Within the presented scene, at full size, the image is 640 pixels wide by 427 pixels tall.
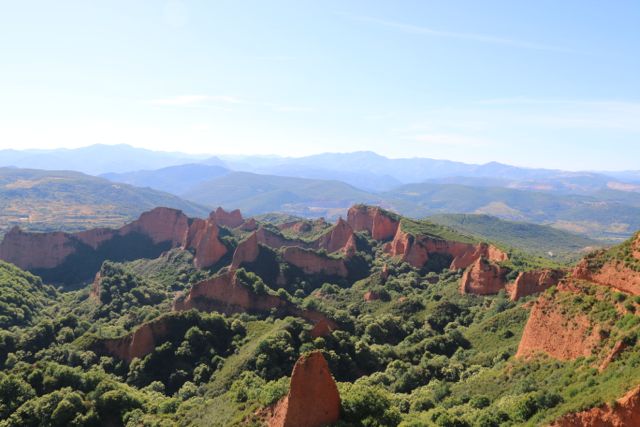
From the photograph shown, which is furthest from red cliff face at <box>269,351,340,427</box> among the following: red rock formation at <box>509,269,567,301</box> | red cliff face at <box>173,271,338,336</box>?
red rock formation at <box>509,269,567,301</box>

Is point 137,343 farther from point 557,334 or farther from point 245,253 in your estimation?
point 557,334

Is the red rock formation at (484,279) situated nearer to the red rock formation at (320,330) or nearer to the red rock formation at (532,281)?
the red rock formation at (532,281)

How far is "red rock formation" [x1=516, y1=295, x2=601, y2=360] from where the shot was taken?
38438 millimetres

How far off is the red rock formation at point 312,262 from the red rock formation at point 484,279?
2655cm

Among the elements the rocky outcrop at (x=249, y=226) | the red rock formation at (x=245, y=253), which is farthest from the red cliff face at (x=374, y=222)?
the red rock formation at (x=245, y=253)

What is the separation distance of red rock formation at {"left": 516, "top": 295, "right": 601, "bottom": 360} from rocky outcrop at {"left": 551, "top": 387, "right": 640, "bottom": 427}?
11717 millimetres

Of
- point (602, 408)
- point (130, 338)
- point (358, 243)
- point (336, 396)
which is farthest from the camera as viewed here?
point (358, 243)

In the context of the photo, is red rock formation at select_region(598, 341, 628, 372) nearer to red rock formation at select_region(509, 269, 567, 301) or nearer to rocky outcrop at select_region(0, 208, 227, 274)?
red rock formation at select_region(509, 269, 567, 301)

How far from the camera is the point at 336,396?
32188mm

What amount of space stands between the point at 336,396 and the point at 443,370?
22.8 metres

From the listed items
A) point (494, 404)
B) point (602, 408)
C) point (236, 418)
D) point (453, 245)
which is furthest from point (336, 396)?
point (453, 245)

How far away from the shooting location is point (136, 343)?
55750 mm

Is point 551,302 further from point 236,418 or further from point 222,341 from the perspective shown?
point 222,341

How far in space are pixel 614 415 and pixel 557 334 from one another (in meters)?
16.8
